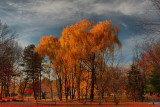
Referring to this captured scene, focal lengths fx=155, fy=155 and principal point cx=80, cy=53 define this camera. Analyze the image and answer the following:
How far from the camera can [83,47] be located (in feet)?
82.3

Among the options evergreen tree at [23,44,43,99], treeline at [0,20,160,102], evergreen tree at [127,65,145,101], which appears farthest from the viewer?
evergreen tree at [23,44,43,99]

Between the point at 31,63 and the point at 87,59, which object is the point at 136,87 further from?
the point at 31,63

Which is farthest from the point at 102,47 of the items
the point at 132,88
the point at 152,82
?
the point at 152,82

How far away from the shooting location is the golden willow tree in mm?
24434

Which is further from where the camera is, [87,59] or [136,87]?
[136,87]

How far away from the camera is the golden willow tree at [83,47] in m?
24.4

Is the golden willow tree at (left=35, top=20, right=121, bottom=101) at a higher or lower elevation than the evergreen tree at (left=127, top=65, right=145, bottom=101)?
higher

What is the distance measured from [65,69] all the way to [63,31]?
24.0 ft

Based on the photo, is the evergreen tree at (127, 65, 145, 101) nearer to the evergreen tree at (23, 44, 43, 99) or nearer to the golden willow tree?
the golden willow tree

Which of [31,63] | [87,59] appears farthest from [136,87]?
[31,63]

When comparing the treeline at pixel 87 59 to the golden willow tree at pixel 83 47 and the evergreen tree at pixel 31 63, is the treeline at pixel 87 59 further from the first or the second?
the evergreen tree at pixel 31 63

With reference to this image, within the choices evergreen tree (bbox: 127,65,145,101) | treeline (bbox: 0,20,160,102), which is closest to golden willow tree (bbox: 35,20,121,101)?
treeline (bbox: 0,20,160,102)

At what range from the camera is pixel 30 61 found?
4000 cm

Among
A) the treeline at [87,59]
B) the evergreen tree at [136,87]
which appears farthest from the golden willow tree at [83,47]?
the evergreen tree at [136,87]
